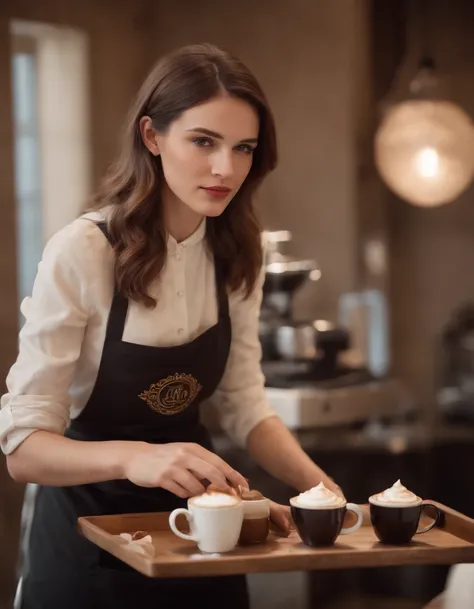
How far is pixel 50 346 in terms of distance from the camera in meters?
1.80

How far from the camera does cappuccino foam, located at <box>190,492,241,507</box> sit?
5.15ft

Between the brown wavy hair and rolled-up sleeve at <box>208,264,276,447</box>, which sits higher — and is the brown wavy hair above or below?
above

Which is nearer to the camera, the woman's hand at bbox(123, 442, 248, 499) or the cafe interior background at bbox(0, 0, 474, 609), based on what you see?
the woman's hand at bbox(123, 442, 248, 499)

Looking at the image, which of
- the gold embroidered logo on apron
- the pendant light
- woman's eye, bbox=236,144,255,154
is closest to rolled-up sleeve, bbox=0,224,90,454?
the gold embroidered logo on apron

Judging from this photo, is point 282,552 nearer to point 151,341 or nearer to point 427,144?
point 151,341

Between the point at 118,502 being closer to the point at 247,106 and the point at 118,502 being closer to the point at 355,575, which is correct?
the point at 247,106

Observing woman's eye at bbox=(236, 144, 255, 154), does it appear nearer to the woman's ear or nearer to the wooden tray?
the woman's ear

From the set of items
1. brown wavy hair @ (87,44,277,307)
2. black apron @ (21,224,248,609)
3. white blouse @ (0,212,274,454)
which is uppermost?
brown wavy hair @ (87,44,277,307)

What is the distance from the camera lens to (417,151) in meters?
4.35

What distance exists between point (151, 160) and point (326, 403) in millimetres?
1837

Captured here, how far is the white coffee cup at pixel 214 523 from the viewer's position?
1556 mm

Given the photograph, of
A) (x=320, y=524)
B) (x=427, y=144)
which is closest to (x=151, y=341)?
(x=320, y=524)

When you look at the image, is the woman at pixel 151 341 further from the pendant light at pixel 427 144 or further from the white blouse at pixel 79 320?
the pendant light at pixel 427 144

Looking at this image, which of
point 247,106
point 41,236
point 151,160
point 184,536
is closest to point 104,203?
point 151,160
